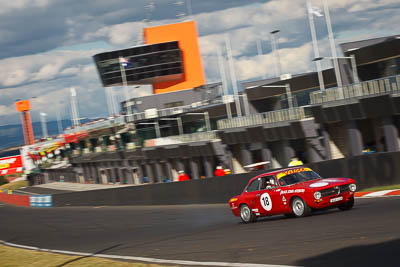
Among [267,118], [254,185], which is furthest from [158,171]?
[254,185]

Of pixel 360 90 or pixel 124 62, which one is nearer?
pixel 360 90

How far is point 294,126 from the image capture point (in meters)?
38.8

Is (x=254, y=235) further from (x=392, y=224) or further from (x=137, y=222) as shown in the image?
(x=137, y=222)

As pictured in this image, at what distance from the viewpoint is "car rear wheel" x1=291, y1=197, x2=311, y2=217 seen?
14742 millimetres

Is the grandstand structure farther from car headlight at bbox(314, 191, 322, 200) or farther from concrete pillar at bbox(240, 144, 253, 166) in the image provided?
car headlight at bbox(314, 191, 322, 200)

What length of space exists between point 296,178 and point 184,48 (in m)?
73.3

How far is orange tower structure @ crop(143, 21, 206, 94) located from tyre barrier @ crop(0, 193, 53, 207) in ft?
104

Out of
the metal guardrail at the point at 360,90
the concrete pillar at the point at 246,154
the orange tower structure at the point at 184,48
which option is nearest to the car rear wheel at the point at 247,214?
the metal guardrail at the point at 360,90

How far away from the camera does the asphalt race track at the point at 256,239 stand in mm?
8867

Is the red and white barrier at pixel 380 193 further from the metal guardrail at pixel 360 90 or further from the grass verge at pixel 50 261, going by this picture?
the metal guardrail at pixel 360 90

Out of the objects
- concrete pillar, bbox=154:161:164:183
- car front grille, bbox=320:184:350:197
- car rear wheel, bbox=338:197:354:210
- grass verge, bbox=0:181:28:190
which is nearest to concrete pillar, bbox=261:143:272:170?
concrete pillar, bbox=154:161:164:183

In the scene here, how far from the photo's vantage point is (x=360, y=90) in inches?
1248

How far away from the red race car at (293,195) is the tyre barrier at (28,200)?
102ft

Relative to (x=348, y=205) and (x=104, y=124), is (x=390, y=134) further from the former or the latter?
(x=104, y=124)
